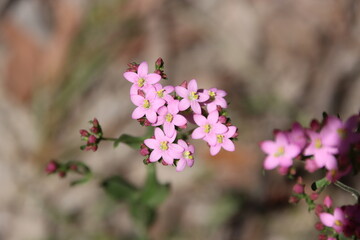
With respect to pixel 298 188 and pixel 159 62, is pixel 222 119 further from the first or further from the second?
pixel 298 188

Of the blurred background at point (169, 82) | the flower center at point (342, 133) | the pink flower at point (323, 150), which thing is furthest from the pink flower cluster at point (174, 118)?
the blurred background at point (169, 82)

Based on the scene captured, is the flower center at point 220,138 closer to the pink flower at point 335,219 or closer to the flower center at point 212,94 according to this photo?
the flower center at point 212,94

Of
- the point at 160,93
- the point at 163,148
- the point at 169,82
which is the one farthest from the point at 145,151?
the point at 169,82

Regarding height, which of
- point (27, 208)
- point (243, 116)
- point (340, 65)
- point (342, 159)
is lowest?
point (342, 159)

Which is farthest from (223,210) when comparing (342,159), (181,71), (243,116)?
(342,159)

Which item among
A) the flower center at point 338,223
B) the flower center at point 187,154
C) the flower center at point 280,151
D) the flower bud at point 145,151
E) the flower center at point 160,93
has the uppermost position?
the flower center at point 160,93

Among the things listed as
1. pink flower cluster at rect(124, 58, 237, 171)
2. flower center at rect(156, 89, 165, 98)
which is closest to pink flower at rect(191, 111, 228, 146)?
pink flower cluster at rect(124, 58, 237, 171)

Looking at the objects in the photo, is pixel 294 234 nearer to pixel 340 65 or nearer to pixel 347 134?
pixel 340 65
